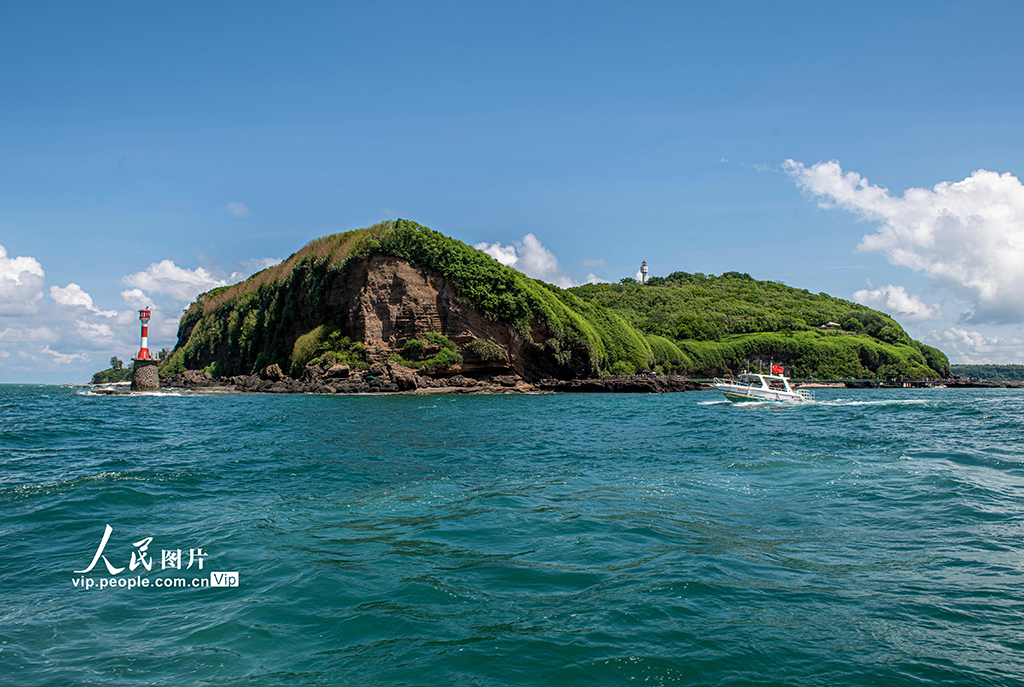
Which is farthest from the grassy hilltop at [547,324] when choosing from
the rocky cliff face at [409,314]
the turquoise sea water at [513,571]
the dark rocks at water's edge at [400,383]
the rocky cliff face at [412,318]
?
the turquoise sea water at [513,571]

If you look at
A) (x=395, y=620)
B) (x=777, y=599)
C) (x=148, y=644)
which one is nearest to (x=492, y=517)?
(x=395, y=620)

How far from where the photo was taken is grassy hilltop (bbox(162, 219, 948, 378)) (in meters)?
59.7

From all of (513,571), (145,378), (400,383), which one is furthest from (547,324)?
(513,571)

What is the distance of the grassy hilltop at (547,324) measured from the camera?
59.7 metres

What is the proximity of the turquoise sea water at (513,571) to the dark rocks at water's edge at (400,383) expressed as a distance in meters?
38.5

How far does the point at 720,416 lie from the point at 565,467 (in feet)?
56.2

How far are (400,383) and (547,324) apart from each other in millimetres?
18420

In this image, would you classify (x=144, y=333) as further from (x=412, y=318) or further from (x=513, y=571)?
(x=513, y=571)

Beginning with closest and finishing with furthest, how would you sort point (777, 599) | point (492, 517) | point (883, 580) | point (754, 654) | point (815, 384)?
point (754, 654) → point (777, 599) → point (883, 580) → point (492, 517) → point (815, 384)

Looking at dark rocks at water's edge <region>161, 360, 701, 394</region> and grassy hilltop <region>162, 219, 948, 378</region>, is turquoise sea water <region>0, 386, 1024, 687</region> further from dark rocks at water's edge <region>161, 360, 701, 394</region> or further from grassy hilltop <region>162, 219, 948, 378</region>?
grassy hilltop <region>162, 219, 948, 378</region>

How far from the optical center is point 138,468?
1153cm

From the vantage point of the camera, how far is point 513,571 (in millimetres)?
6172

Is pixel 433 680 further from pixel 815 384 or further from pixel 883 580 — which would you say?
pixel 815 384

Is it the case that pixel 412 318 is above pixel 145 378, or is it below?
above
